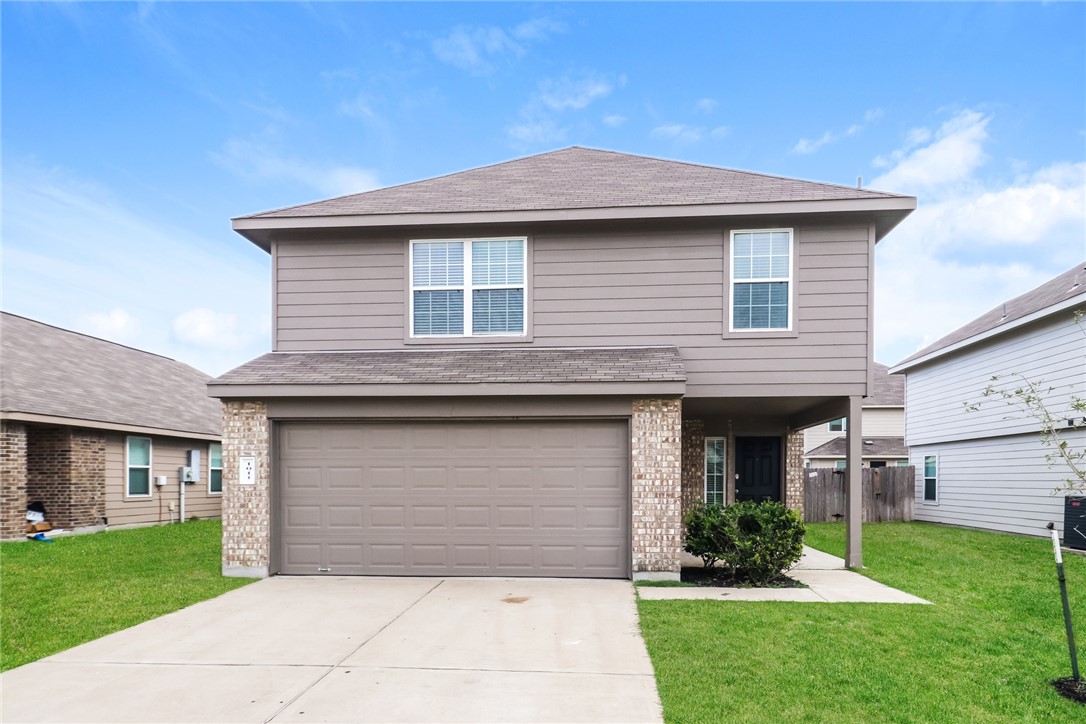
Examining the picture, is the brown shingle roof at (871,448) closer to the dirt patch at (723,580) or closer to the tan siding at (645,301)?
the tan siding at (645,301)

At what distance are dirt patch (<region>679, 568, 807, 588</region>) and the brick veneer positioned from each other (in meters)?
12.6

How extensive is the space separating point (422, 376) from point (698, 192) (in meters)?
4.80

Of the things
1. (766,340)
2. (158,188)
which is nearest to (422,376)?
(766,340)

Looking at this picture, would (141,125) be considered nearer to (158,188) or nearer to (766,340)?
(158,188)

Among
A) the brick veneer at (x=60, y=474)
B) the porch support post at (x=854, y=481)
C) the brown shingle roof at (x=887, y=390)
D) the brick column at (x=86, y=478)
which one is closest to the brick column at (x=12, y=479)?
the brick veneer at (x=60, y=474)

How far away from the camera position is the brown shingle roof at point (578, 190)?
9602mm

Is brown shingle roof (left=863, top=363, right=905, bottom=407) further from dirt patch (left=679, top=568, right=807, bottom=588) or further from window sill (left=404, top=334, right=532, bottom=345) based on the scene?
window sill (left=404, top=334, right=532, bottom=345)

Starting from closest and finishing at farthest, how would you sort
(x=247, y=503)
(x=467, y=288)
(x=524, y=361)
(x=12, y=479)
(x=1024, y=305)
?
(x=247, y=503) → (x=524, y=361) → (x=467, y=288) → (x=12, y=479) → (x=1024, y=305)

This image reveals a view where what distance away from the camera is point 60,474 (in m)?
14.0

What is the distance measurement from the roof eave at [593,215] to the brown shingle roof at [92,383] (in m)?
7.27

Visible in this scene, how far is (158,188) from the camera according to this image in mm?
19781

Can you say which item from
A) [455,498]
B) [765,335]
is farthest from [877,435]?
[455,498]

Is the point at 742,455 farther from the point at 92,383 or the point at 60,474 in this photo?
the point at 92,383

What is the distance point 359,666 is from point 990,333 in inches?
609
